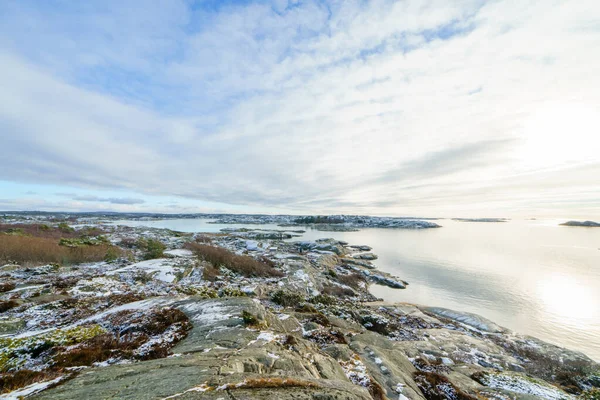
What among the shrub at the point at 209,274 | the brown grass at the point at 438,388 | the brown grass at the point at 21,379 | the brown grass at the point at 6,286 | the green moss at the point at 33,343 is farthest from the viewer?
the shrub at the point at 209,274

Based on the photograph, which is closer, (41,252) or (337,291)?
(41,252)

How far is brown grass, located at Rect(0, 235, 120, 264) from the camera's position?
23844 mm

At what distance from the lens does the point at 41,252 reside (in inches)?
981

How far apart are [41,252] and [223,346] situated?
30493 millimetres

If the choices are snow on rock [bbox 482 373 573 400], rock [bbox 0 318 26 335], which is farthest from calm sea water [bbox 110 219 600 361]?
rock [bbox 0 318 26 335]

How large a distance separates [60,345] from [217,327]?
17.1ft

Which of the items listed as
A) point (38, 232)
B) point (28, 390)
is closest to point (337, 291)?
point (28, 390)

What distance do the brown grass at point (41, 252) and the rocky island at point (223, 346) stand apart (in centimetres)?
13

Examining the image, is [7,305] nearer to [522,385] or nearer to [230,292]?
[230,292]

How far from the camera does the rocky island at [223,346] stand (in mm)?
5125

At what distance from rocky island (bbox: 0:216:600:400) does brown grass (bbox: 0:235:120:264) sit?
13 centimetres

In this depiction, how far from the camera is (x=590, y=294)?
106 ft

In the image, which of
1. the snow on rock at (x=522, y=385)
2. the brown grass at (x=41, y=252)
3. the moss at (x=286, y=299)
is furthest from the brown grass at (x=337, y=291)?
the brown grass at (x=41, y=252)

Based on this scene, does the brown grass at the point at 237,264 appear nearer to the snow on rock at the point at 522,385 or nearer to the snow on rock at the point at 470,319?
the snow on rock at the point at 470,319
